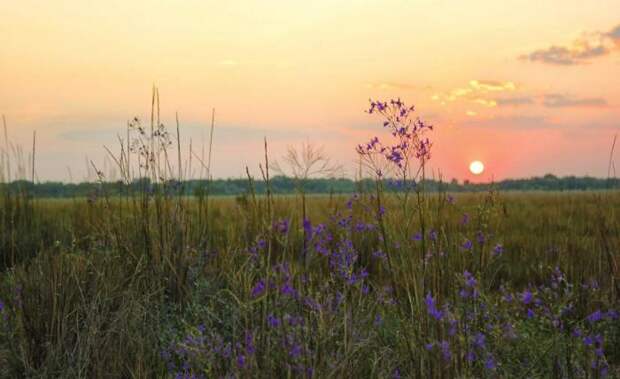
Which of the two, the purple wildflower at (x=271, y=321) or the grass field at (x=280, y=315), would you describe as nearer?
the grass field at (x=280, y=315)

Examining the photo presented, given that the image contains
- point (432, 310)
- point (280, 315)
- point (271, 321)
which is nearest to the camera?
point (432, 310)

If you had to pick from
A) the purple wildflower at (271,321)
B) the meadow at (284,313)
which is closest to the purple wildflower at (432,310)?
the meadow at (284,313)

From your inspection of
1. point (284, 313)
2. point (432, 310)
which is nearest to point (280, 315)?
point (284, 313)

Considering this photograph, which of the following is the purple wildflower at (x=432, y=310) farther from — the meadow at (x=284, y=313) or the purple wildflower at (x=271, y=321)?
the purple wildflower at (x=271, y=321)

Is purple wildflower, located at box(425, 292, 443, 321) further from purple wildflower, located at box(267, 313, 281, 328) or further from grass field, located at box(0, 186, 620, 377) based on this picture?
purple wildflower, located at box(267, 313, 281, 328)

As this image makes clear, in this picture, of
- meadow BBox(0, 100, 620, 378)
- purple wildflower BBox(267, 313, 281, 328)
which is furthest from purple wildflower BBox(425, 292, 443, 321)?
purple wildflower BBox(267, 313, 281, 328)

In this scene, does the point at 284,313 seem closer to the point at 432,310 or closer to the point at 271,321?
the point at 271,321

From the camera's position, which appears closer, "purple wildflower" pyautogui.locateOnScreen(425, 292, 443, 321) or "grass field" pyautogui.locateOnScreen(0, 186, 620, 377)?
"purple wildflower" pyautogui.locateOnScreen(425, 292, 443, 321)

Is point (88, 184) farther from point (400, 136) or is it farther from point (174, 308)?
point (400, 136)

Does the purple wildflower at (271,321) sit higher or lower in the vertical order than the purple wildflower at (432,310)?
lower

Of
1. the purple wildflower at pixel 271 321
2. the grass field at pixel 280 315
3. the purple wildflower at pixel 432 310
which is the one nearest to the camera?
the purple wildflower at pixel 432 310

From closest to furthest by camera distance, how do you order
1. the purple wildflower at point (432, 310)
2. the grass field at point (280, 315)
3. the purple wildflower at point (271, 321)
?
1. the purple wildflower at point (432, 310)
2. the grass field at point (280, 315)
3. the purple wildflower at point (271, 321)

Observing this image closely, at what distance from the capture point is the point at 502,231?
8477 millimetres

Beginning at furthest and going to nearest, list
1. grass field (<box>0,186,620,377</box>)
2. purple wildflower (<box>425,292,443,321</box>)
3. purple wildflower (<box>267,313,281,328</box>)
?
purple wildflower (<box>267,313,281,328</box>), grass field (<box>0,186,620,377</box>), purple wildflower (<box>425,292,443,321</box>)
